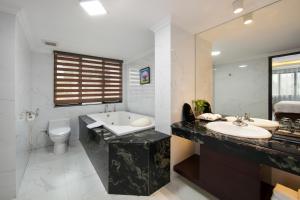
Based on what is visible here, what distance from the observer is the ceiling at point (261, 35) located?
1.37 m

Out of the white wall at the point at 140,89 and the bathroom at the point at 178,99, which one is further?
the white wall at the point at 140,89

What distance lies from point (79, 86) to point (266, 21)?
11.7ft

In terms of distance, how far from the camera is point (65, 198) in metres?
1.54

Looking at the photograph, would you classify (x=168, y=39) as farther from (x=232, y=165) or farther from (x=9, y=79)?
(x=9, y=79)

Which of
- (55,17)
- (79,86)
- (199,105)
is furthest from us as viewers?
(79,86)

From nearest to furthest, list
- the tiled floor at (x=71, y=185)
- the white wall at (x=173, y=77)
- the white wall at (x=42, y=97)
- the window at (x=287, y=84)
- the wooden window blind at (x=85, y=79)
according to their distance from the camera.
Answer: the window at (x=287, y=84), the tiled floor at (x=71, y=185), the white wall at (x=173, y=77), the white wall at (x=42, y=97), the wooden window blind at (x=85, y=79)

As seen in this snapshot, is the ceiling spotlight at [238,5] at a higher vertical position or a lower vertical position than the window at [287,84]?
higher

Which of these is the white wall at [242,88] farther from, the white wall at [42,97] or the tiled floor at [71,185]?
the white wall at [42,97]

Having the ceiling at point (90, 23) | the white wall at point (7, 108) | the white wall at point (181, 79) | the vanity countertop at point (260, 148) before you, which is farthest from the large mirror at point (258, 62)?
the white wall at point (7, 108)

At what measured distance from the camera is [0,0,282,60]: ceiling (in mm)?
1433

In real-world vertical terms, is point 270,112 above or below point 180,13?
below

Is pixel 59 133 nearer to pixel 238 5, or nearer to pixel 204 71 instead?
pixel 204 71

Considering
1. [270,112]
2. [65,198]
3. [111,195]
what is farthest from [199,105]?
[65,198]

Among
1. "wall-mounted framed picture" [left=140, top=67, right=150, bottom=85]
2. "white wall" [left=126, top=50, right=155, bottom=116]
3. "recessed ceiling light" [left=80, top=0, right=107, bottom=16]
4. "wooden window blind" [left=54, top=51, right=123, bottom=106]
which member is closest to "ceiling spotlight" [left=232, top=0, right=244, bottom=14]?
"recessed ceiling light" [left=80, top=0, right=107, bottom=16]
